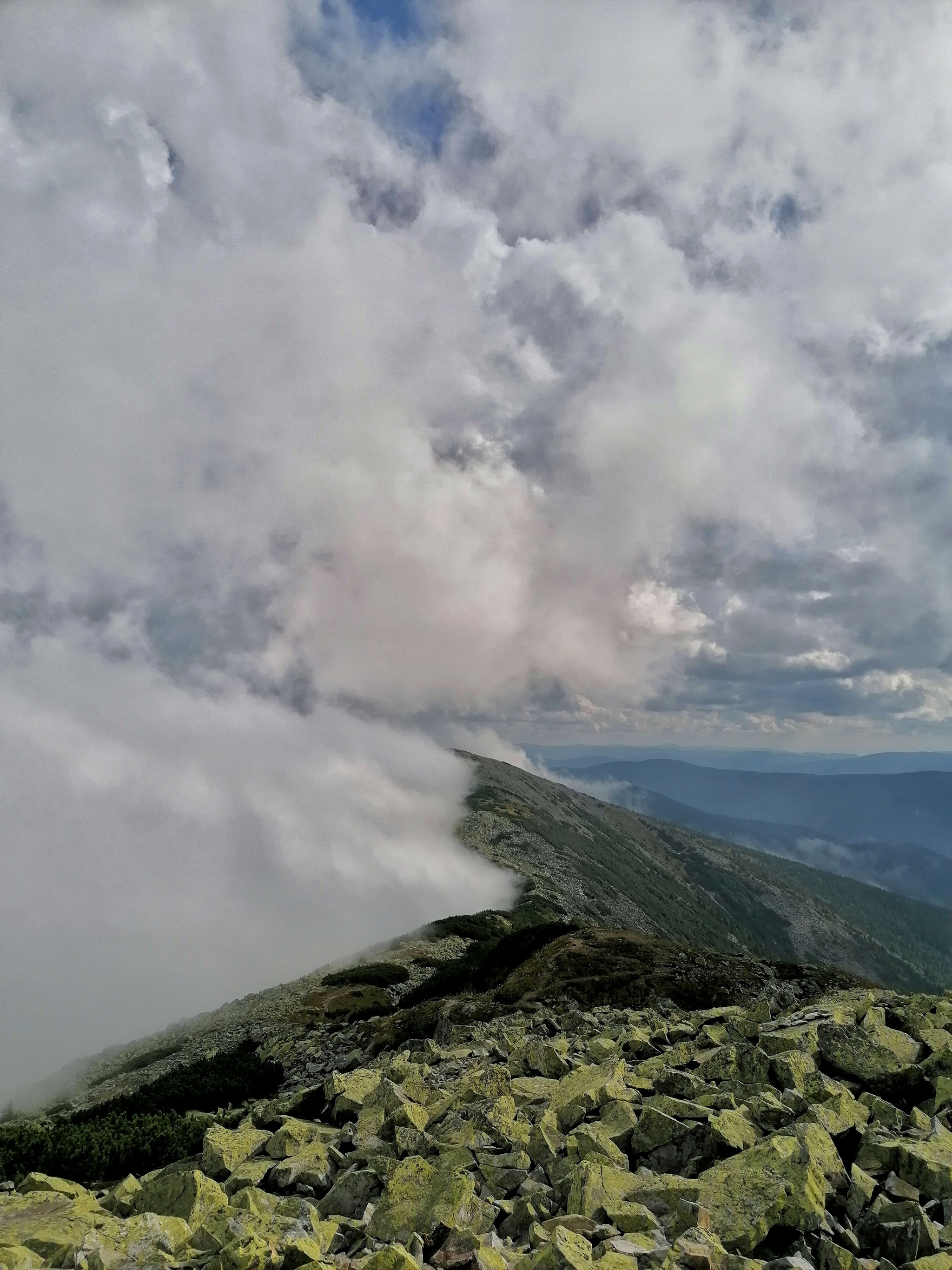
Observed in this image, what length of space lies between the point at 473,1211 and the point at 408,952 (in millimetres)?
82238

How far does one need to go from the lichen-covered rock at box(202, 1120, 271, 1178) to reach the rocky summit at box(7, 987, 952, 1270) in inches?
2.4

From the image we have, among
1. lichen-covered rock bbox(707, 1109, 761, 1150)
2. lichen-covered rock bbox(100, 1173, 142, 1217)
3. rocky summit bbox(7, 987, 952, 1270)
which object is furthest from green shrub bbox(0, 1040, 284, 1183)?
lichen-covered rock bbox(707, 1109, 761, 1150)

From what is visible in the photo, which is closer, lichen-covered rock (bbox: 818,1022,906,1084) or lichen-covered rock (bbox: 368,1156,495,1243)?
lichen-covered rock (bbox: 368,1156,495,1243)

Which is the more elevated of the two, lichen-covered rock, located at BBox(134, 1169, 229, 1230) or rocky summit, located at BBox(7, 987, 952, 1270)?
lichen-covered rock, located at BBox(134, 1169, 229, 1230)

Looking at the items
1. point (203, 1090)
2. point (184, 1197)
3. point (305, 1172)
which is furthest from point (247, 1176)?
point (203, 1090)

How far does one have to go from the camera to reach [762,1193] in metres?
11.2

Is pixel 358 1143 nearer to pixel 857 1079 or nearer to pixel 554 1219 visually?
pixel 554 1219

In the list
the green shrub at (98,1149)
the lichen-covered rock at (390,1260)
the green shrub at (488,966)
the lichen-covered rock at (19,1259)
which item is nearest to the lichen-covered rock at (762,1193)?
the lichen-covered rock at (390,1260)

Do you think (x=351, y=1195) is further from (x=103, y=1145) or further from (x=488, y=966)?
(x=488, y=966)

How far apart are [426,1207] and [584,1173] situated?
122 inches

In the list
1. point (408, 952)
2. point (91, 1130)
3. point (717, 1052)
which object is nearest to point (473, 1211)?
point (717, 1052)

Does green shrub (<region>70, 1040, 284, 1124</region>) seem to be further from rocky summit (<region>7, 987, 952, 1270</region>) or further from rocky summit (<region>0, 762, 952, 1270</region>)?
rocky summit (<region>7, 987, 952, 1270</region>)

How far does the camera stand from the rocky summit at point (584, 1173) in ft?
34.1

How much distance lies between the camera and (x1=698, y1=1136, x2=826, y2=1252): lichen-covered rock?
420 inches
